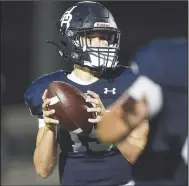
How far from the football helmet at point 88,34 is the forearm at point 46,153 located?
34 centimetres

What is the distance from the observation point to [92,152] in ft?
8.87

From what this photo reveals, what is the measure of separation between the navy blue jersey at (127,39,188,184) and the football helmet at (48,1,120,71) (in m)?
0.15

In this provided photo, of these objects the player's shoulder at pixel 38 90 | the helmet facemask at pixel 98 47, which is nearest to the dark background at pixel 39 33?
the player's shoulder at pixel 38 90

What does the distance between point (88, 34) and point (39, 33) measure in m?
8.11

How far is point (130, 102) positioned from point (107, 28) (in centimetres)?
36

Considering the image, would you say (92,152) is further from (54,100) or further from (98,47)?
(98,47)

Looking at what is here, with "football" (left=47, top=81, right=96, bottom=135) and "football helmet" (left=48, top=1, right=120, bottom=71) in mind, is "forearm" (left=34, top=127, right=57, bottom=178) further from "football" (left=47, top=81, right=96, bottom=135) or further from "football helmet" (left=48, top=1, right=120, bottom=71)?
"football helmet" (left=48, top=1, right=120, bottom=71)

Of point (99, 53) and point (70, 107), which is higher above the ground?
point (99, 53)

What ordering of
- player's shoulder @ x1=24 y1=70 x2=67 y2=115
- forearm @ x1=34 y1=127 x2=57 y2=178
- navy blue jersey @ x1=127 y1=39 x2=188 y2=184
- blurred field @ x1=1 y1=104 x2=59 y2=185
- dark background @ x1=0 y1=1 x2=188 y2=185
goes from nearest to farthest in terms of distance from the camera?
navy blue jersey @ x1=127 y1=39 x2=188 y2=184 → forearm @ x1=34 y1=127 x2=57 y2=178 → player's shoulder @ x1=24 y1=70 x2=67 y2=115 → blurred field @ x1=1 y1=104 x2=59 y2=185 → dark background @ x1=0 y1=1 x2=188 y2=185

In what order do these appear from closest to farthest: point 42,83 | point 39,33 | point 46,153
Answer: point 46,153, point 42,83, point 39,33

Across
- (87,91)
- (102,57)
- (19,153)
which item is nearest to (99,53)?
(102,57)

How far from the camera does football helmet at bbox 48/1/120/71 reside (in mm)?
2660

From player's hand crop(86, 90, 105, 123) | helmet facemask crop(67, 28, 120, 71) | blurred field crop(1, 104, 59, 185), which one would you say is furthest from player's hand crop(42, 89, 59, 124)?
blurred field crop(1, 104, 59, 185)

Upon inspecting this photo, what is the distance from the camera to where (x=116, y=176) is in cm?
272
